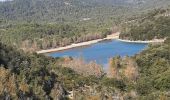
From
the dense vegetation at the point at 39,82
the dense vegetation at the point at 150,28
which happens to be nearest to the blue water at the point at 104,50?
the dense vegetation at the point at 150,28

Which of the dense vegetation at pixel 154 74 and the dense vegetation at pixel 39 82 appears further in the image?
the dense vegetation at pixel 154 74

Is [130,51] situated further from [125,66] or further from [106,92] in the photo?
[106,92]

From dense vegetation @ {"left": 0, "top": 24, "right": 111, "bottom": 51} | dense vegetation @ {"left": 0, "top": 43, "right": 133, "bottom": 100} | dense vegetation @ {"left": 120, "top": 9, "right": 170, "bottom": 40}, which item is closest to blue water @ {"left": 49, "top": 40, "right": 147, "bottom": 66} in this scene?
dense vegetation @ {"left": 120, "top": 9, "right": 170, "bottom": 40}

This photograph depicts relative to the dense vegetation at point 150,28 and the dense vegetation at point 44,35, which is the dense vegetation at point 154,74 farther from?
the dense vegetation at point 44,35

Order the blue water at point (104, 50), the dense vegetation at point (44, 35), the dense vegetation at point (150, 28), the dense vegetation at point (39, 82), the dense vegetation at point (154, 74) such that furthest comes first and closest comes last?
the dense vegetation at point (44, 35)
the dense vegetation at point (150, 28)
the blue water at point (104, 50)
the dense vegetation at point (154, 74)
the dense vegetation at point (39, 82)

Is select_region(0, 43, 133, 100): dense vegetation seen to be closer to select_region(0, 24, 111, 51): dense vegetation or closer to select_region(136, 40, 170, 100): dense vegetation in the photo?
select_region(136, 40, 170, 100): dense vegetation

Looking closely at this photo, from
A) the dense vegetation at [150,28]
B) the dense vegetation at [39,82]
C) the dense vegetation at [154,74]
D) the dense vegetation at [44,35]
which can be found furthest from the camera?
the dense vegetation at [44,35]

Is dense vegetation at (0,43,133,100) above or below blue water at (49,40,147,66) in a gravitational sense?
above

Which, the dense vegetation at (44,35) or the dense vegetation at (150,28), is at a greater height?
the dense vegetation at (150,28)
